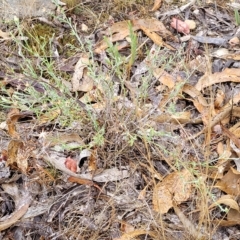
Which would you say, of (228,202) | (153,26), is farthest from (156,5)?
(228,202)

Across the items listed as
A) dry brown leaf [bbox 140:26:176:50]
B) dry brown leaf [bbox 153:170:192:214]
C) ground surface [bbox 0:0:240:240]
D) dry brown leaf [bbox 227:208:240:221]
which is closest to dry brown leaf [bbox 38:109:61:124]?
ground surface [bbox 0:0:240:240]

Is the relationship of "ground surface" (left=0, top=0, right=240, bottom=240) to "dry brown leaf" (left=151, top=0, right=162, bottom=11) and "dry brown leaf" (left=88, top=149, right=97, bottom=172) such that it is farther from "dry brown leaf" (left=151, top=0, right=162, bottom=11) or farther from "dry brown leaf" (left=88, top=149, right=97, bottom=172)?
"dry brown leaf" (left=151, top=0, right=162, bottom=11)

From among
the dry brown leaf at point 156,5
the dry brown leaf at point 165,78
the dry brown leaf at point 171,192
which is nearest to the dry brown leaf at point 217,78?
the dry brown leaf at point 165,78

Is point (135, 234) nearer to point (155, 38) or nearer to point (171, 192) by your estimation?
point (171, 192)

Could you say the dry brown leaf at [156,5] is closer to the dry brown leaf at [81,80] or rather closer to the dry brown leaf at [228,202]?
the dry brown leaf at [81,80]

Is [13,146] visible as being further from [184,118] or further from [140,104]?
[184,118]

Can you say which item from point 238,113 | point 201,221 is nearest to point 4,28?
point 238,113

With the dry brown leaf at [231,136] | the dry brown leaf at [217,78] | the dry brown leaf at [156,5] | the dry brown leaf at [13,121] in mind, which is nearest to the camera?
the dry brown leaf at [231,136]

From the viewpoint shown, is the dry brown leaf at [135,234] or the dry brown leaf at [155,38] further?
the dry brown leaf at [155,38]
